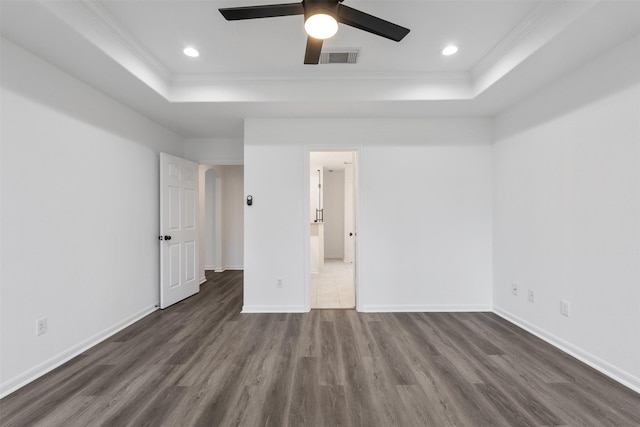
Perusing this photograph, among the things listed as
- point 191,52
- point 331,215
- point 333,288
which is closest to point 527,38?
point 191,52

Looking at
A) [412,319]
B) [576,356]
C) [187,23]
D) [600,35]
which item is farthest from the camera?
[412,319]

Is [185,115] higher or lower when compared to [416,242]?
higher

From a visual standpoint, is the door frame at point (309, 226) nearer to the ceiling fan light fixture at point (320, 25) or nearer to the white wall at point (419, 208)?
the white wall at point (419, 208)

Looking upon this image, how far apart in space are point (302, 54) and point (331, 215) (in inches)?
212

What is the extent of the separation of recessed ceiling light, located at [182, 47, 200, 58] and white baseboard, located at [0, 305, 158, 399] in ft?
9.27

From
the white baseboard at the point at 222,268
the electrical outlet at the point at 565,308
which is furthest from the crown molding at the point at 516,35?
the white baseboard at the point at 222,268

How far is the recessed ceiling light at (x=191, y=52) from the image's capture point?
240 centimetres

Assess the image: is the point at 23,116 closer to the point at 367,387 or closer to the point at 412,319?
the point at 367,387

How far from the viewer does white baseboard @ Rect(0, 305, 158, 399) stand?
185cm

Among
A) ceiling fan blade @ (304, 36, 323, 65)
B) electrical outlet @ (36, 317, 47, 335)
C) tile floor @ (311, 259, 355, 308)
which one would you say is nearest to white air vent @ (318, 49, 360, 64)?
ceiling fan blade @ (304, 36, 323, 65)

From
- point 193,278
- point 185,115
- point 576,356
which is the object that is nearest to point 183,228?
point 193,278

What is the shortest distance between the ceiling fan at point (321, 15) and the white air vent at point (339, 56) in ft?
2.70

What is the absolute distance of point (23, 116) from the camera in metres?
1.95

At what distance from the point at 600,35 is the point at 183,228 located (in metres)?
4.75
